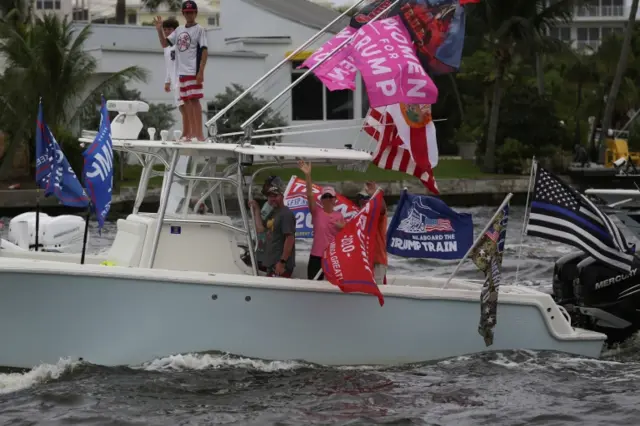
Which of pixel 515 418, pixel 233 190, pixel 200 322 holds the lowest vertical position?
pixel 515 418

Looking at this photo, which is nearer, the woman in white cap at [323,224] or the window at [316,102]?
the woman in white cap at [323,224]

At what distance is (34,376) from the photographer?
1119 centimetres

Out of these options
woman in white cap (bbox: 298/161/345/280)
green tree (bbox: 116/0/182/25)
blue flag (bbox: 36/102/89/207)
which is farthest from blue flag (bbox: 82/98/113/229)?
green tree (bbox: 116/0/182/25)

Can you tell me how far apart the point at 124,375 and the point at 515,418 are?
3.60 meters

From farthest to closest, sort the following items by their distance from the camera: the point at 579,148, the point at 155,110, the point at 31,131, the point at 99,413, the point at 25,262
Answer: the point at 579,148 → the point at 155,110 → the point at 31,131 → the point at 25,262 → the point at 99,413

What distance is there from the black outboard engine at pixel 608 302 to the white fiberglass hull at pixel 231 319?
118 centimetres

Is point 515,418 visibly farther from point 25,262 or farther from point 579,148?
point 579,148

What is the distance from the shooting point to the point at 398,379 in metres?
11.9

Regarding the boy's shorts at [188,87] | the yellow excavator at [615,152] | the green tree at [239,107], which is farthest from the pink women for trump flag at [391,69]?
the yellow excavator at [615,152]

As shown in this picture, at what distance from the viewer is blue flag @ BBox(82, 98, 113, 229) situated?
11703mm

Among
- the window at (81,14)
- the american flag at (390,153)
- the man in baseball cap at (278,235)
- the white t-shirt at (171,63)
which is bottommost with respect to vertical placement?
the man in baseball cap at (278,235)

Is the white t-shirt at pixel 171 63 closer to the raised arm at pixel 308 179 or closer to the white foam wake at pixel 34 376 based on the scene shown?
the raised arm at pixel 308 179

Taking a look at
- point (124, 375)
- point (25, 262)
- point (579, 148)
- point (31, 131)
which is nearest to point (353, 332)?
point (124, 375)

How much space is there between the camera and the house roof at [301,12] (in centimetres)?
4850
